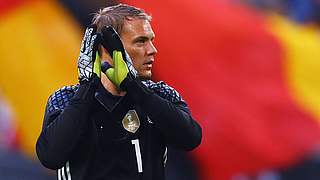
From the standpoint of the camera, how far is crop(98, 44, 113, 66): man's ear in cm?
249

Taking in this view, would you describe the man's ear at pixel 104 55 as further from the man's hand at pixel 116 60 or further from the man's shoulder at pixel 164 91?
the man's shoulder at pixel 164 91

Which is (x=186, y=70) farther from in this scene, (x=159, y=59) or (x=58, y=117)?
(x=58, y=117)

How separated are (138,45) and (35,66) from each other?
3.95 meters

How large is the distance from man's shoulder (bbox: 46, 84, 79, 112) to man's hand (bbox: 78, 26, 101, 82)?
3.7 inches

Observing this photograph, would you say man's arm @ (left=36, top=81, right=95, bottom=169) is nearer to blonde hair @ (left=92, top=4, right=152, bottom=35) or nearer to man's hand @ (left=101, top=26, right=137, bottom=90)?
man's hand @ (left=101, top=26, right=137, bottom=90)

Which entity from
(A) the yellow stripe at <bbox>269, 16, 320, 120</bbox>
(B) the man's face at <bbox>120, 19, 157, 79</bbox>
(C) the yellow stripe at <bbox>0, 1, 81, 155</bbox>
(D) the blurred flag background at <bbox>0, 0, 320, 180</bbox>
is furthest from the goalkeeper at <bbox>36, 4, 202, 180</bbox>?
(A) the yellow stripe at <bbox>269, 16, 320, 120</bbox>

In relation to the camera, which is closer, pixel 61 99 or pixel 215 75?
pixel 61 99

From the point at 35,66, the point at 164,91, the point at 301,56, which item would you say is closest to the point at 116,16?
the point at 164,91

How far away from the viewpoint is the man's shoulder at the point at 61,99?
2547 mm

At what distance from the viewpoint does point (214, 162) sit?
6.77 m

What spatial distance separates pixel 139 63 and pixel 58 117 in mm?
254

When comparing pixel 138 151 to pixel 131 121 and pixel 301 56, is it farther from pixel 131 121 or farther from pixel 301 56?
pixel 301 56

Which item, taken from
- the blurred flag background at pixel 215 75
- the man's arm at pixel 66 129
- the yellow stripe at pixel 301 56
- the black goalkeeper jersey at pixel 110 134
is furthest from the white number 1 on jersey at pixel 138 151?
the yellow stripe at pixel 301 56

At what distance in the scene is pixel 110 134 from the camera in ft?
8.23
